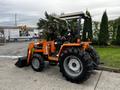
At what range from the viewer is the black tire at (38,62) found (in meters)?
6.70

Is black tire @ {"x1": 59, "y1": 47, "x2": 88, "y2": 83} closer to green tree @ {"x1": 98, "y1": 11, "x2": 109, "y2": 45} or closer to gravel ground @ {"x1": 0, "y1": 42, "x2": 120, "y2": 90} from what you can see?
gravel ground @ {"x1": 0, "y1": 42, "x2": 120, "y2": 90}

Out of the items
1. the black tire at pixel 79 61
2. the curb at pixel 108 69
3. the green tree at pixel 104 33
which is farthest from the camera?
the green tree at pixel 104 33

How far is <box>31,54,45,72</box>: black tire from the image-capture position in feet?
22.0

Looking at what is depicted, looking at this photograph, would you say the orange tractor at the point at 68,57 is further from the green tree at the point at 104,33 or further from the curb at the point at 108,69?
the green tree at the point at 104,33

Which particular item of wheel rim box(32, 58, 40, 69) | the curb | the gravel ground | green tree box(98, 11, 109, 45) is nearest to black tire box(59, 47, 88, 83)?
the gravel ground

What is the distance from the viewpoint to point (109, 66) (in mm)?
7020

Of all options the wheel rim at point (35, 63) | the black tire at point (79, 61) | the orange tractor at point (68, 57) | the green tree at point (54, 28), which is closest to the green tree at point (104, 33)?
the orange tractor at point (68, 57)

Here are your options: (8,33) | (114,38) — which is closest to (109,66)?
(114,38)

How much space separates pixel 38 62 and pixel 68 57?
146 cm

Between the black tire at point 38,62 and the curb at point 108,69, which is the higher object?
the black tire at point 38,62

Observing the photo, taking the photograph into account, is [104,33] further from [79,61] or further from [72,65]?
[79,61]

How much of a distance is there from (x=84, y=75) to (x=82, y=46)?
3.11 ft

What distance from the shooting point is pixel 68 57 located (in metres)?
5.80

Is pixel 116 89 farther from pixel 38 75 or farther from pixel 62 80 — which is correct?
pixel 38 75
